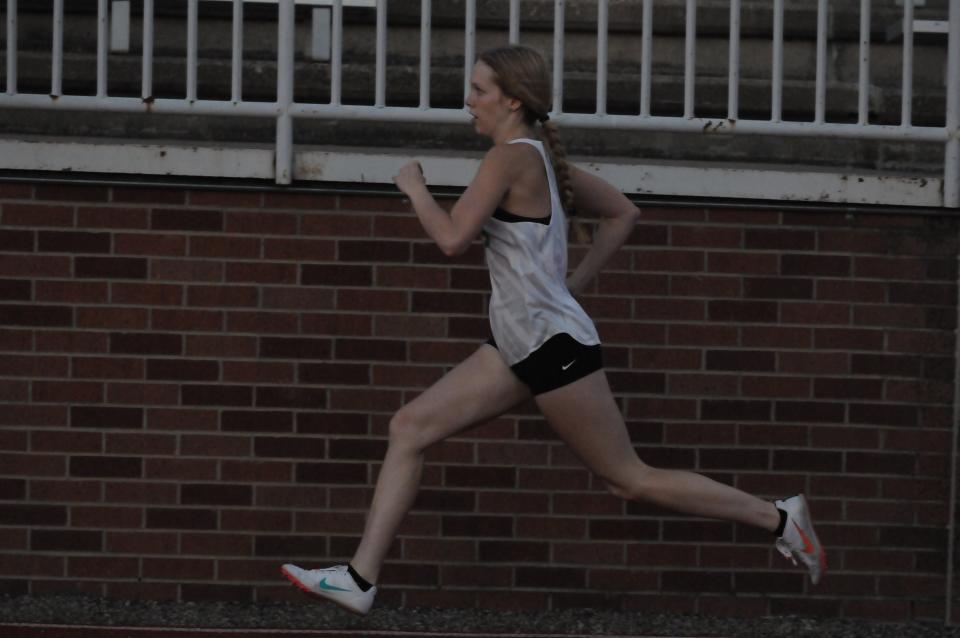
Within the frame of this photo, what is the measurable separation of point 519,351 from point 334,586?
2.70ft

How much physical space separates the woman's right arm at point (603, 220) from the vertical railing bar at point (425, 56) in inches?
38.1

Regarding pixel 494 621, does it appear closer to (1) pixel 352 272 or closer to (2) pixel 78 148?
(1) pixel 352 272

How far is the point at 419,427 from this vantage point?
186 inches

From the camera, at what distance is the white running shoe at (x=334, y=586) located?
4719 millimetres

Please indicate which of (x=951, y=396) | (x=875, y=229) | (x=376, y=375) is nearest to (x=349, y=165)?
(x=376, y=375)

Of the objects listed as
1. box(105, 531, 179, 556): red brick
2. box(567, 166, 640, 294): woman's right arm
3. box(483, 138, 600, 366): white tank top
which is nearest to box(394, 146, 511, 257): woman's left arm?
box(483, 138, 600, 366): white tank top

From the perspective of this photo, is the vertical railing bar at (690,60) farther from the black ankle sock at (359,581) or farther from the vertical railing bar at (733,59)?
the black ankle sock at (359,581)

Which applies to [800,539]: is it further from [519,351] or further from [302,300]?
[302,300]

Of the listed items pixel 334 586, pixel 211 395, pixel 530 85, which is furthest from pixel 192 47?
pixel 334 586

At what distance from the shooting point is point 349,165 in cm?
584

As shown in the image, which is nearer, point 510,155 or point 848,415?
point 510,155

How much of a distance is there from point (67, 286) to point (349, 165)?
1053 millimetres

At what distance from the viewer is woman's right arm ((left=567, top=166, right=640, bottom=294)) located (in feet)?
16.5

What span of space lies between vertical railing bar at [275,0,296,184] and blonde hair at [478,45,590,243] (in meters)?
1.27
